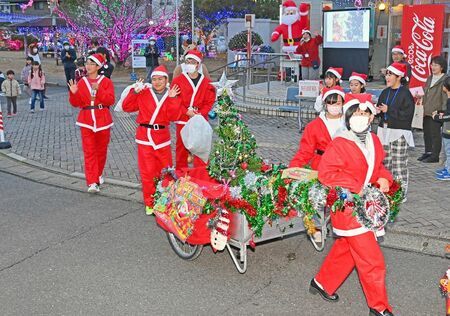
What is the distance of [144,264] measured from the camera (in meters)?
5.61

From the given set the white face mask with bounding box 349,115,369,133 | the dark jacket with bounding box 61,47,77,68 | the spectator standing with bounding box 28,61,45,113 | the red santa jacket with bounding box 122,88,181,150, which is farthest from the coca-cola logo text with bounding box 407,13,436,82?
the dark jacket with bounding box 61,47,77,68

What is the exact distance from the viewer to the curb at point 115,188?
6.00m

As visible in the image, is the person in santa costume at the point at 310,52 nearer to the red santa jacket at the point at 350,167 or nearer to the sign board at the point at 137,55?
the sign board at the point at 137,55

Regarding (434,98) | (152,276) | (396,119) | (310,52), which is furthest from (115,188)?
(310,52)

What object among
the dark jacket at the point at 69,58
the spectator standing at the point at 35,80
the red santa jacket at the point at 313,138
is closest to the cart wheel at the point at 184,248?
the red santa jacket at the point at 313,138

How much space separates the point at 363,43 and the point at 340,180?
14411mm

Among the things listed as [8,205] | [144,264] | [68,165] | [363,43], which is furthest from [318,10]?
[144,264]

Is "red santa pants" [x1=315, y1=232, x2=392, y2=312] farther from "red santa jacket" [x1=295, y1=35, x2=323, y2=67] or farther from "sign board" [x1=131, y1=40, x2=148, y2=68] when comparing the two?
"sign board" [x1=131, y1=40, x2=148, y2=68]

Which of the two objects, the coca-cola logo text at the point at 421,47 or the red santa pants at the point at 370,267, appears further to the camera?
the coca-cola logo text at the point at 421,47

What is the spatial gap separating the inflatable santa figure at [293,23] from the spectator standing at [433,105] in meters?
10.7

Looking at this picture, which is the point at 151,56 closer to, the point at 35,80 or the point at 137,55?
Result: the point at 137,55

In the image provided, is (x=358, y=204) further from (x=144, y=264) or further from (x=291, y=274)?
(x=144, y=264)

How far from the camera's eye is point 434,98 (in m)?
8.92

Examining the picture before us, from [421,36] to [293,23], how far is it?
8348 mm
